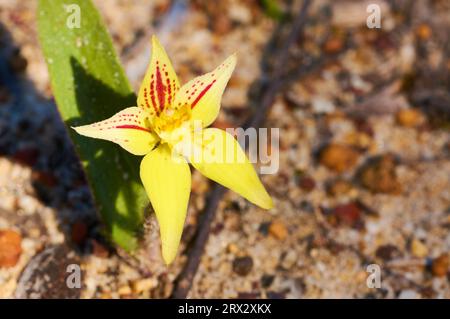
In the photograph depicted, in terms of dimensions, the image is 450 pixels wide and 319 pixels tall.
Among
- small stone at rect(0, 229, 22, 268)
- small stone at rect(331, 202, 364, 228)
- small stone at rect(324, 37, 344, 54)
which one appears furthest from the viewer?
small stone at rect(324, 37, 344, 54)

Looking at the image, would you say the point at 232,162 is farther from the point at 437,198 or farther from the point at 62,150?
the point at 437,198

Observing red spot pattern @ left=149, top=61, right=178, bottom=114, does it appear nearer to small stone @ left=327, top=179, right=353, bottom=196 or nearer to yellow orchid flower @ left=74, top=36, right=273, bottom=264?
yellow orchid flower @ left=74, top=36, right=273, bottom=264

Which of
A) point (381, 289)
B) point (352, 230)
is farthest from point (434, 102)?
point (381, 289)

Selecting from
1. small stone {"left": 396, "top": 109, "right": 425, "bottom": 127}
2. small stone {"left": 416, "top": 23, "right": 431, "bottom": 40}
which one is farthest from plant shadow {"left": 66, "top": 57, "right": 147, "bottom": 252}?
small stone {"left": 416, "top": 23, "right": 431, "bottom": 40}

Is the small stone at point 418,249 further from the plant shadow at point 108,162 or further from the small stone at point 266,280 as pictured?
the plant shadow at point 108,162

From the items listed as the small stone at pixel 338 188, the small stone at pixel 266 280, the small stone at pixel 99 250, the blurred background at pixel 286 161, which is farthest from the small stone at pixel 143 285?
the small stone at pixel 338 188

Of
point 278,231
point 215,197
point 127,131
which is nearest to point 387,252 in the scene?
point 278,231
